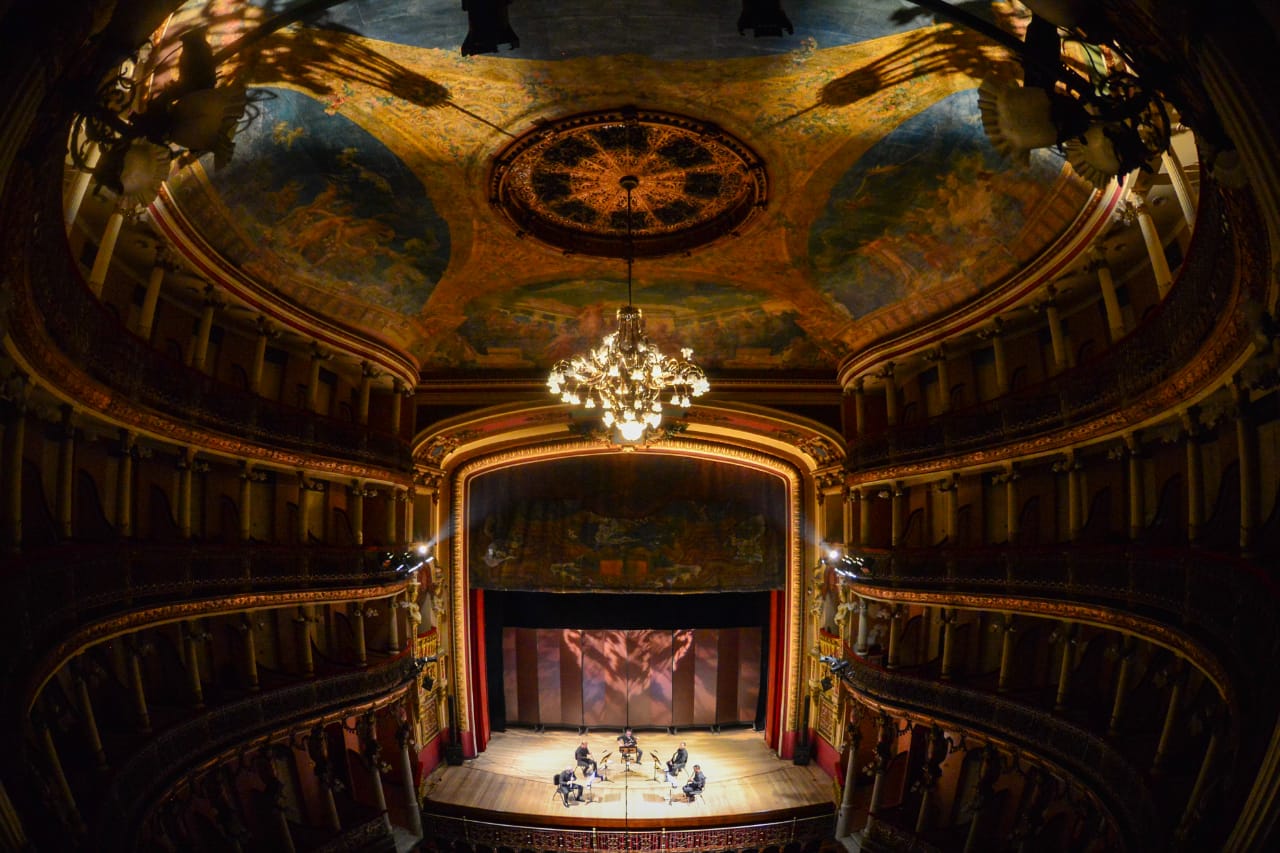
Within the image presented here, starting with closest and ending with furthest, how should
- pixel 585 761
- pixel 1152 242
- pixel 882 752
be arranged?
pixel 1152 242 → pixel 882 752 → pixel 585 761

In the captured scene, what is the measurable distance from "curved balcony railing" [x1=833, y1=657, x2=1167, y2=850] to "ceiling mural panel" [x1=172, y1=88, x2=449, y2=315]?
33.9ft

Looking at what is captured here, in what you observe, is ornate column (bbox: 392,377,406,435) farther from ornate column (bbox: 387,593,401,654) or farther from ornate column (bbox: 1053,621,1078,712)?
ornate column (bbox: 1053,621,1078,712)

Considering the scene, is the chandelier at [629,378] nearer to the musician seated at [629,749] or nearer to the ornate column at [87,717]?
the ornate column at [87,717]

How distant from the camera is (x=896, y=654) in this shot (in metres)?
14.6

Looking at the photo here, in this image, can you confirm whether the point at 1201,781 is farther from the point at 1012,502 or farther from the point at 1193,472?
the point at 1012,502

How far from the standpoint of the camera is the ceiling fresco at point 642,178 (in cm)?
800

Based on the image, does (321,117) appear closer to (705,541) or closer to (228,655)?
(228,655)

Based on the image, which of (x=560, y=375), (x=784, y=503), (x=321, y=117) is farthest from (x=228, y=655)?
(x=784, y=503)

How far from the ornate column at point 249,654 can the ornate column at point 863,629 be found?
1084cm

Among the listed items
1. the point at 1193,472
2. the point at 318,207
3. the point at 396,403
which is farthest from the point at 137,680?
the point at 1193,472

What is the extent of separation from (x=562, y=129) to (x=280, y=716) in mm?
9300

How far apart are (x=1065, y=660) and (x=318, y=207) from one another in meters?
12.1

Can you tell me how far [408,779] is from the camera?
1459 centimetres

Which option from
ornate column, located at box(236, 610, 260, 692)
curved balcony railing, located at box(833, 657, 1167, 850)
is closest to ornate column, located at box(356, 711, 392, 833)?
ornate column, located at box(236, 610, 260, 692)
